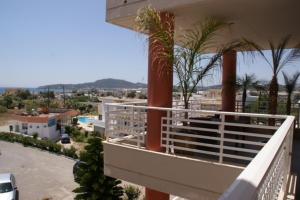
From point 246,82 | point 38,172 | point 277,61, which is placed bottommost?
point 38,172

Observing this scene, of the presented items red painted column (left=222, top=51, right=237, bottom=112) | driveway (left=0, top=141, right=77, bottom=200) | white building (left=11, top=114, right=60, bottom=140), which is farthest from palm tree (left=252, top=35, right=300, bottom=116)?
white building (left=11, top=114, right=60, bottom=140)

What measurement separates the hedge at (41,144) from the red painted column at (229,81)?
21154 mm

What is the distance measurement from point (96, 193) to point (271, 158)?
10.6 m

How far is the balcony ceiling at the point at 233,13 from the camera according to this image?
4746 mm

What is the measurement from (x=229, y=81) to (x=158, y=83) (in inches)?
145

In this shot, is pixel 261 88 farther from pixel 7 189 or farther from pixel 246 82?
pixel 7 189

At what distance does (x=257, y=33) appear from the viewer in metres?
6.83

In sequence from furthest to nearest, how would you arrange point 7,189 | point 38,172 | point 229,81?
point 38,172 < point 7,189 < point 229,81

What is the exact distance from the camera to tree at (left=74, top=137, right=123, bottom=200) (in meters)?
10.9

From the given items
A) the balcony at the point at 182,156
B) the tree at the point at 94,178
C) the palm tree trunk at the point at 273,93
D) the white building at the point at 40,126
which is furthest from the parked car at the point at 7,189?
the white building at the point at 40,126

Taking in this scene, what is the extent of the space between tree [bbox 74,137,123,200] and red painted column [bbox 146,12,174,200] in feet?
20.6

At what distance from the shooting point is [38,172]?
22344 millimetres

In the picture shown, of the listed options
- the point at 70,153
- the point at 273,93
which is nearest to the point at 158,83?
the point at 273,93

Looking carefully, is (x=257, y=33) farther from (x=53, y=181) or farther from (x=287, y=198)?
(x=53, y=181)
